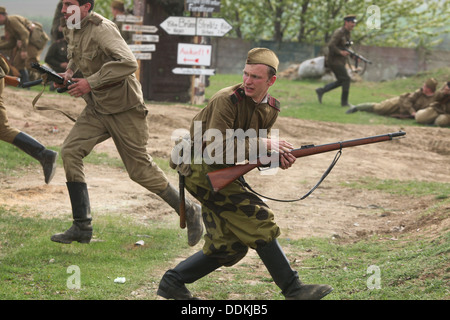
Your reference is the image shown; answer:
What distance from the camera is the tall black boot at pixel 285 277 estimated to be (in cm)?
447

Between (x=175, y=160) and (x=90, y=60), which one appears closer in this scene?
(x=175, y=160)

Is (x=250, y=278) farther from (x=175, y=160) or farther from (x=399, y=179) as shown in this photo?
(x=399, y=179)

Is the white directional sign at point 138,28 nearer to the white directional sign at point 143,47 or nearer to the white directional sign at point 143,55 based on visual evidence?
the white directional sign at point 143,47

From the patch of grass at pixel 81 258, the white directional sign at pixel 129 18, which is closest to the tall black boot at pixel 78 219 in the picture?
the patch of grass at pixel 81 258

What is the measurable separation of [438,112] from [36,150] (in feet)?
35.5

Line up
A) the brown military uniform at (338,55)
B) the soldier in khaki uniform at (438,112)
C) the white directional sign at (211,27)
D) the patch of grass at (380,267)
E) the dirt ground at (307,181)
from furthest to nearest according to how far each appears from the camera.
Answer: the brown military uniform at (338,55)
the white directional sign at (211,27)
the soldier in khaki uniform at (438,112)
the dirt ground at (307,181)
the patch of grass at (380,267)

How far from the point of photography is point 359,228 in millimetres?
7625

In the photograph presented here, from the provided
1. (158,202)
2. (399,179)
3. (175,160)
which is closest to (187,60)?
(399,179)

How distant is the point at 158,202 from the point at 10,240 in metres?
2.32

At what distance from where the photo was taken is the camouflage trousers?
4.48 meters

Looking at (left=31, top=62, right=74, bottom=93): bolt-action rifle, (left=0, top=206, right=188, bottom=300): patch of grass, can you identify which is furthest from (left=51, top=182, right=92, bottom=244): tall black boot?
(left=31, top=62, right=74, bottom=93): bolt-action rifle

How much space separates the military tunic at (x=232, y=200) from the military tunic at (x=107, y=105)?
146 centimetres

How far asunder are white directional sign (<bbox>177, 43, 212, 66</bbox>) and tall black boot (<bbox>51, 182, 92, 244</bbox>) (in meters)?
10.6
